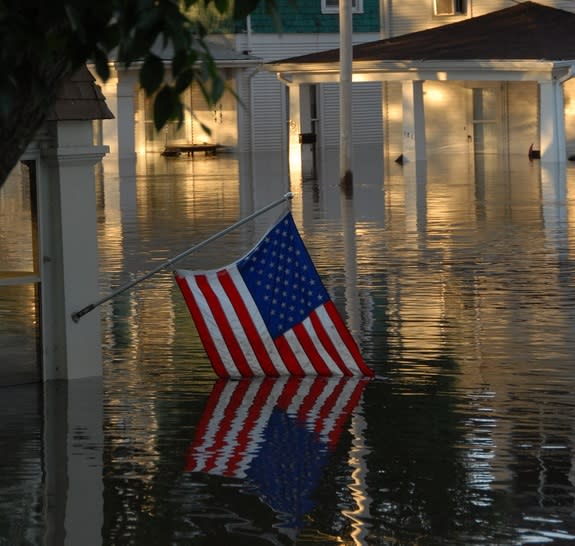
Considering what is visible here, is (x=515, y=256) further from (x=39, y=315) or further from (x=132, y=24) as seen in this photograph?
(x=132, y=24)

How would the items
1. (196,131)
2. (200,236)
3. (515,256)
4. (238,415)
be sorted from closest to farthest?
(238,415)
(515,256)
(200,236)
(196,131)

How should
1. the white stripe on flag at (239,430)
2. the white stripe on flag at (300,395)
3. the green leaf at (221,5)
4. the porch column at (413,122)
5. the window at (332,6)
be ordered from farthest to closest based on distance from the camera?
1. the window at (332,6)
2. the porch column at (413,122)
3. the white stripe on flag at (300,395)
4. the white stripe on flag at (239,430)
5. the green leaf at (221,5)

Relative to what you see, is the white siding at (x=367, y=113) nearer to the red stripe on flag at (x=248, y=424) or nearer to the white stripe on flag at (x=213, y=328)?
the white stripe on flag at (x=213, y=328)

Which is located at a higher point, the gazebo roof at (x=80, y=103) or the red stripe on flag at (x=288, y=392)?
the gazebo roof at (x=80, y=103)

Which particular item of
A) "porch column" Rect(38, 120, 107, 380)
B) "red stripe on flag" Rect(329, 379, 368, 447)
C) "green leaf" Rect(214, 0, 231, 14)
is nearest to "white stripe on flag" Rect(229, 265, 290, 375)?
"red stripe on flag" Rect(329, 379, 368, 447)

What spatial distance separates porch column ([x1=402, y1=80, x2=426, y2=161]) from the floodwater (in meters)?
23.0

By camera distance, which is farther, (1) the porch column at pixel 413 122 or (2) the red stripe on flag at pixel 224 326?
(1) the porch column at pixel 413 122

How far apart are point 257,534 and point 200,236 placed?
16.7m

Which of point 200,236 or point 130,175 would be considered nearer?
point 200,236

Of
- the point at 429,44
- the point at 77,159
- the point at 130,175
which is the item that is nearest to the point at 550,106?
the point at 429,44

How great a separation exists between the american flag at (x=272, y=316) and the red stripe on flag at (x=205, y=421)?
35 cm

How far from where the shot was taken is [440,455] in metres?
9.95

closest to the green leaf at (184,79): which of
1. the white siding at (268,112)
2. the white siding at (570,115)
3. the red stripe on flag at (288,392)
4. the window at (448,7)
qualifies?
the red stripe on flag at (288,392)

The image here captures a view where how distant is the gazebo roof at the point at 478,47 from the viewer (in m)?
42.4
